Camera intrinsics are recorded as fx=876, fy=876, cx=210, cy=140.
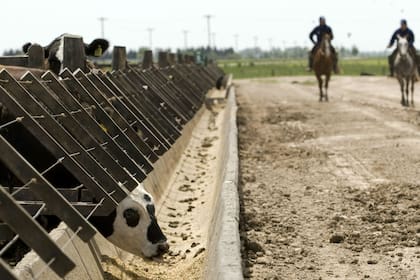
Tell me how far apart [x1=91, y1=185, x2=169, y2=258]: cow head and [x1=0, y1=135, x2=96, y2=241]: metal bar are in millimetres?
2122

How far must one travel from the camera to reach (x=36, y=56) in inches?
427

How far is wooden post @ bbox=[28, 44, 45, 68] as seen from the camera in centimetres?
1082

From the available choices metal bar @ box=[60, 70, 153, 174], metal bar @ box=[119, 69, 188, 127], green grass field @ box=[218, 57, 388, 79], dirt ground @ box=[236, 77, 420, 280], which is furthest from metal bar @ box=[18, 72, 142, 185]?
green grass field @ box=[218, 57, 388, 79]

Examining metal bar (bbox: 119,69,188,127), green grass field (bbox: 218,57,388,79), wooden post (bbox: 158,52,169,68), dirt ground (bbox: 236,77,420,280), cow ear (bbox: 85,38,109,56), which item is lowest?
green grass field (bbox: 218,57,388,79)

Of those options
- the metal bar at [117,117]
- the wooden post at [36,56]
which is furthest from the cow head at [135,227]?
the wooden post at [36,56]

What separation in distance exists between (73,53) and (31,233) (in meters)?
6.77

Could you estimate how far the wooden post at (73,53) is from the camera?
436 inches

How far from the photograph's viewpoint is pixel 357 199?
34.1 feet

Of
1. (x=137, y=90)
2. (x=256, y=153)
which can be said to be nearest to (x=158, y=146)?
(x=137, y=90)

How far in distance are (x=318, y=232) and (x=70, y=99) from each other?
2797mm

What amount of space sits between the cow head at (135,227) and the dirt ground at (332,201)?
2.74ft

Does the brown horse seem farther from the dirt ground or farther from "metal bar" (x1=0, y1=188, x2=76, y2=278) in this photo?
"metal bar" (x1=0, y1=188, x2=76, y2=278)

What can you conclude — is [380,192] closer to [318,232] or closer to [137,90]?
[318,232]

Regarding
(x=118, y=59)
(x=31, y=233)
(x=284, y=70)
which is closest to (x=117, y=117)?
(x=31, y=233)
